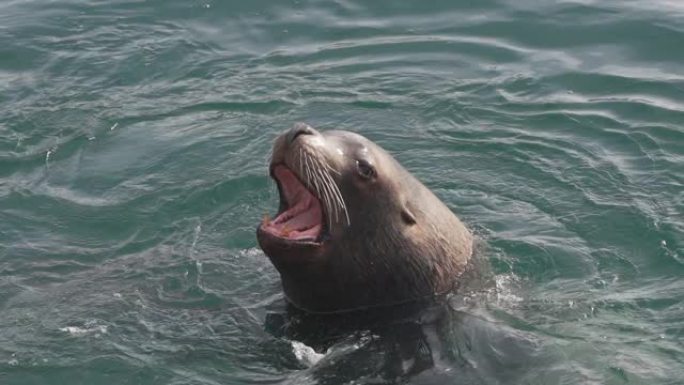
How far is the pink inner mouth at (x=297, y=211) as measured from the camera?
25.3 feet

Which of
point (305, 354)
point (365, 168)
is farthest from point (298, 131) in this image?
point (305, 354)

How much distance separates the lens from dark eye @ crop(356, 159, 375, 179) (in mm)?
7930

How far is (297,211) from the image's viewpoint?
7.97 m

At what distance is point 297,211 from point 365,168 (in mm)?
527

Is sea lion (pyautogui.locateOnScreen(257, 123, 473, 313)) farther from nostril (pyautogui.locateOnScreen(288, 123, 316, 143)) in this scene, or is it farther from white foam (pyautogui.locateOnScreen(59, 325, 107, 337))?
white foam (pyautogui.locateOnScreen(59, 325, 107, 337))

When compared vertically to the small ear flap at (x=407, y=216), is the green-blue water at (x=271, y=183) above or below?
below

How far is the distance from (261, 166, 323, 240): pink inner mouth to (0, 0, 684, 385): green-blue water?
0.76 m

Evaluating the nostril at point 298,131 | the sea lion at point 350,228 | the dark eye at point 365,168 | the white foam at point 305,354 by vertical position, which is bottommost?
the white foam at point 305,354

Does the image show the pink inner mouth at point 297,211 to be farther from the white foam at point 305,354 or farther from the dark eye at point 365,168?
the white foam at point 305,354

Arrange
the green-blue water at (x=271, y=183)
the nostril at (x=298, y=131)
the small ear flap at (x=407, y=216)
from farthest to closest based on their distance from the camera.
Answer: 1. the small ear flap at (x=407, y=216)
2. the green-blue water at (x=271, y=183)
3. the nostril at (x=298, y=131)

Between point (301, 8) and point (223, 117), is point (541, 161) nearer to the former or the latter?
point (223, 117)

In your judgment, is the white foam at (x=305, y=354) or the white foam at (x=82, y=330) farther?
the white foam at (x=82, y=330)

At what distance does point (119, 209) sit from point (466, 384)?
4.52 metres

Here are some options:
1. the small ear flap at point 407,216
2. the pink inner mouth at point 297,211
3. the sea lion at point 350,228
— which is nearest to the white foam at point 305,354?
the sea lion at point 350,228
